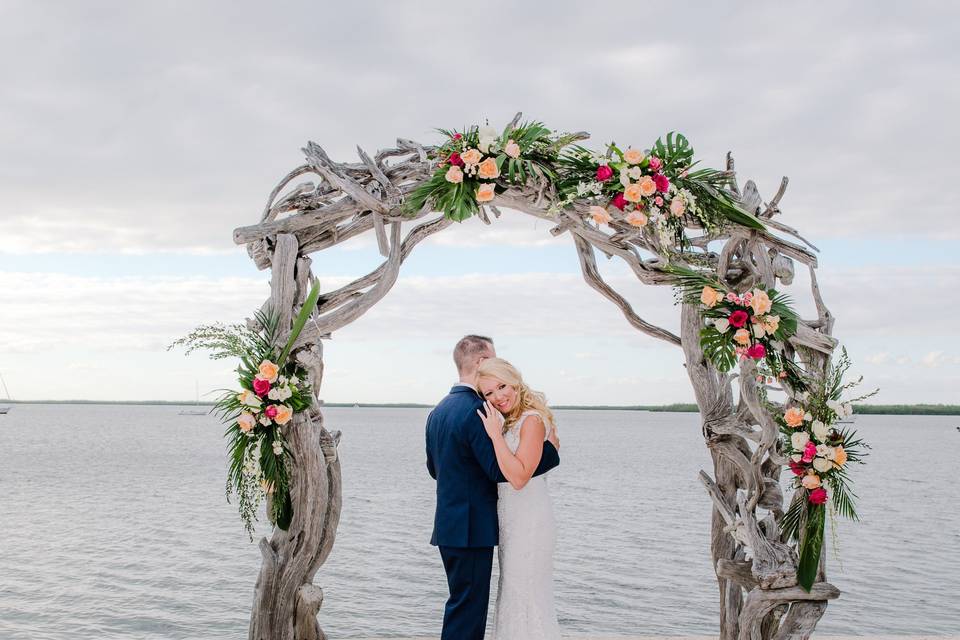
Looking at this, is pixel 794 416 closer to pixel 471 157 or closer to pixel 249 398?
pixel 471 157

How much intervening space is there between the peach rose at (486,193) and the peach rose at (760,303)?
1286mm

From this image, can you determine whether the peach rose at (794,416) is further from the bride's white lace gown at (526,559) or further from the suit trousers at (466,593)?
the suit trousers at (466,593)

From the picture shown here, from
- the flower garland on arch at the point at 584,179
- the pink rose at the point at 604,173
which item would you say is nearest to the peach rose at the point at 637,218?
the flower garland on arch at the point at 584,179

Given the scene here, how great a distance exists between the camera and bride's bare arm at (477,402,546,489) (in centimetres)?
338

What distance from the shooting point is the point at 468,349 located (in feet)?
12.0

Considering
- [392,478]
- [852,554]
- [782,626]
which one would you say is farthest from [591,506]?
[782,626]

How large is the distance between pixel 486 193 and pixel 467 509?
54.9 inches

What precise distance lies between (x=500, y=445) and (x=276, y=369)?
1.12 m

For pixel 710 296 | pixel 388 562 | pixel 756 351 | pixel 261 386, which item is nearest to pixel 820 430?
pixel 756 351

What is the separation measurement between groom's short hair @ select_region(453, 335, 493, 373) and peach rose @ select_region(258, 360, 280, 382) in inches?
32.2

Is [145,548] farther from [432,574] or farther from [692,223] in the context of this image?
[692,223]

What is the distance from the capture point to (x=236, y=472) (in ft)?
12.9

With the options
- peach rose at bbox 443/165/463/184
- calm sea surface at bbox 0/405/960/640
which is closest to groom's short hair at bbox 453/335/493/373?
peach rose at bbox 443/165/463/184

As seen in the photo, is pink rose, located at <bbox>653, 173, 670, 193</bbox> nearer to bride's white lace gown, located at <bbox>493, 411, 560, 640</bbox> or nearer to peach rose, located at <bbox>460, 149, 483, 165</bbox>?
peach rose, located at <bbox>460, 149, 483, 165</bbox>
